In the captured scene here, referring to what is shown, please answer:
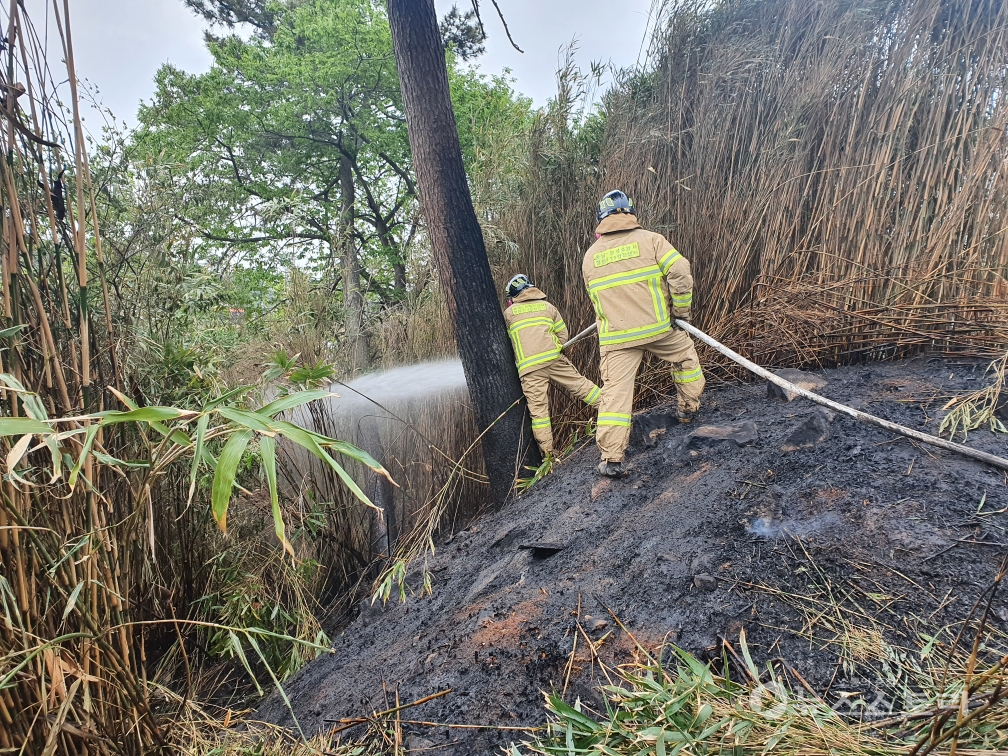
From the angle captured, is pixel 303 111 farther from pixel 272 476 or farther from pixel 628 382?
pixel 272 476

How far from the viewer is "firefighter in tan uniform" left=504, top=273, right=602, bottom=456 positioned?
14.9 ft

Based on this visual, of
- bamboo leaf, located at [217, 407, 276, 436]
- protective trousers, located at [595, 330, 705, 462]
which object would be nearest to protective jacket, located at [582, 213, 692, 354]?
protective trousers, located at [595, 330, 705, 462]

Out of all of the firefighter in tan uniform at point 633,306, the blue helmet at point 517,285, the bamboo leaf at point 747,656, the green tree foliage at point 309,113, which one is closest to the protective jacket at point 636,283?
the firefighter in tan uniform at point 633,306

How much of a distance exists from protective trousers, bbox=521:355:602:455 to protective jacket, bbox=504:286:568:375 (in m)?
0.09

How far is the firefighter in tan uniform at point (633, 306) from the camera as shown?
13.0 ft

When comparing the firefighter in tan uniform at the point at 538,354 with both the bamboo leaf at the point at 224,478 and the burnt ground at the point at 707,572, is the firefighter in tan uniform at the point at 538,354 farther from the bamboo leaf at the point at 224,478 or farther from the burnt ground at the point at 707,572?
the bamboo leaf at the point at 224,478

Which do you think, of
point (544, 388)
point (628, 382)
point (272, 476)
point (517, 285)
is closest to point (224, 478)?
point (272, 476)

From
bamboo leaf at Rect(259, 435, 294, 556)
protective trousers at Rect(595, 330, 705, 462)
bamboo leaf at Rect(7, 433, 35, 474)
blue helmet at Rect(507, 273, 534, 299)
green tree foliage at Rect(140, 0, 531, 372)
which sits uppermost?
green tree foliage at Rect(140, 0, 531, 372)

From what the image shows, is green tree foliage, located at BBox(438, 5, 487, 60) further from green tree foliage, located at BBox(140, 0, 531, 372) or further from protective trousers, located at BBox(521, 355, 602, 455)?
protective trousers, located at BBox(521, 355, 602, 455)

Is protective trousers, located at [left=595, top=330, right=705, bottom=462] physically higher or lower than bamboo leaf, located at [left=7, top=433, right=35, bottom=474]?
lower

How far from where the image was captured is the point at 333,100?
14727 millimetres

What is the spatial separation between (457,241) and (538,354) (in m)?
1.04

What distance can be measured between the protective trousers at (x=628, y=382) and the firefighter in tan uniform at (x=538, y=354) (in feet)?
1.86

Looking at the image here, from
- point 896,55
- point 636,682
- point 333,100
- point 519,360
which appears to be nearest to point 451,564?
point 519,360
